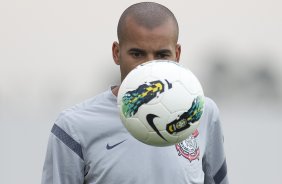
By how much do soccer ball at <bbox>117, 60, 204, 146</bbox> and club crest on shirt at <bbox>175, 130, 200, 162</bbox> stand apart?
1.37 ft

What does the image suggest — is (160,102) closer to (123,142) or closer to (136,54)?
(136,54)

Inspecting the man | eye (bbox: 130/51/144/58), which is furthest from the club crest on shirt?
eye (bbox: 130/51/144/58)

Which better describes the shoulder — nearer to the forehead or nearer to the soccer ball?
the forehead

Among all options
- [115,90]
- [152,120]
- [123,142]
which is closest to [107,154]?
[123,142]

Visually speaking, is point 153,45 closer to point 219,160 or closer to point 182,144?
point 182,144

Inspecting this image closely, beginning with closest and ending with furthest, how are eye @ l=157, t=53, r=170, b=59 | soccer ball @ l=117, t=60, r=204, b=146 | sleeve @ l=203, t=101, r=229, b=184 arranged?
soccer ball @ l=117, t=60, r=204, b=146 < eye @ l=157, t=53, r=170, b=59 < sleeve @ l=203, t=101, r=229, b=184

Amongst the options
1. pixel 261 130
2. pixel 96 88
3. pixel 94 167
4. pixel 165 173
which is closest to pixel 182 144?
pixel 165 173

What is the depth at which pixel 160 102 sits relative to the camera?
340 cm

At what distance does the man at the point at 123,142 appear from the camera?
3807 millimetres

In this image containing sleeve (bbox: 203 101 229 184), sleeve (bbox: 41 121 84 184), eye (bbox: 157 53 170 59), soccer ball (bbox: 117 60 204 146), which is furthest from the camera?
sleeve (bbox: 203 101 229 184)

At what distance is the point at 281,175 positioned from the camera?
296 inches

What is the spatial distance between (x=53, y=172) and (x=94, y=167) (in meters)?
0.25

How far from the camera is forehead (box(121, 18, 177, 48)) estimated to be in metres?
3.76

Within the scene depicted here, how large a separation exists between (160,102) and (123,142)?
56 cm
